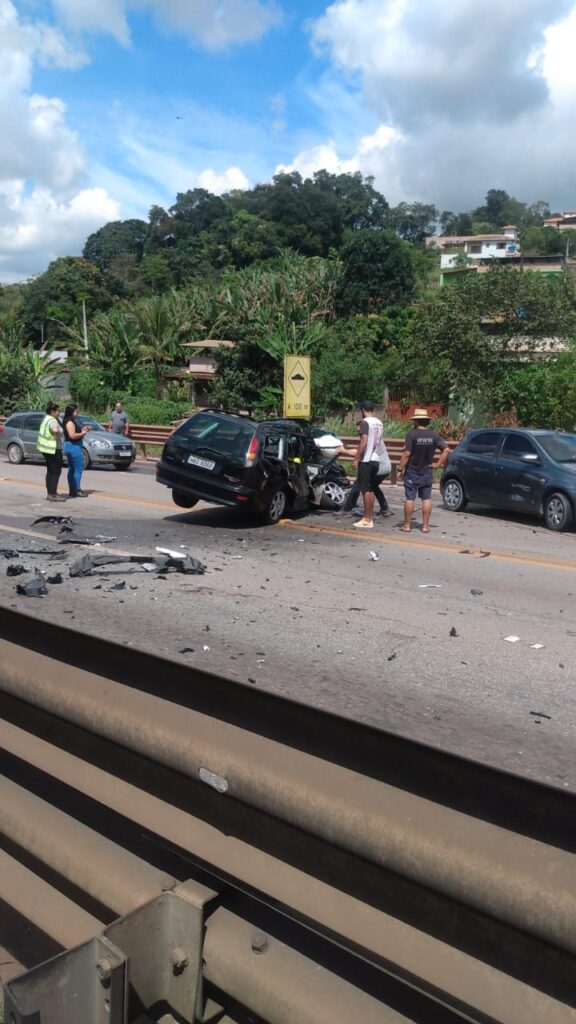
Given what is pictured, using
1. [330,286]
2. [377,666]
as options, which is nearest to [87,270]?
[330,286]

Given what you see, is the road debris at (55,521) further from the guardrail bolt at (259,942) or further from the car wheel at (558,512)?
the guardrail bolt at (259,942)

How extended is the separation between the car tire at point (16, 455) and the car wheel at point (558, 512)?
15574mm

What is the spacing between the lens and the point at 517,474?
50.4ft

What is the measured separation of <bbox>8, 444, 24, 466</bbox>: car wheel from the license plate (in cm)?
1329

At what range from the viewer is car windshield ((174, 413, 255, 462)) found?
12898 mm

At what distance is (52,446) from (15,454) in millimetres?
10570

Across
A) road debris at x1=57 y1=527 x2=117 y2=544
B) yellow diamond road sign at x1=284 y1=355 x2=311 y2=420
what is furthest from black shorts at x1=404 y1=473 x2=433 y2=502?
yellow diamond road sign at x1=284 y1=355 x2=311 y2=420

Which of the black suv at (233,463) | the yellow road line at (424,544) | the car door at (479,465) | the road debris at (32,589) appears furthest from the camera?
the car door at (479,465)

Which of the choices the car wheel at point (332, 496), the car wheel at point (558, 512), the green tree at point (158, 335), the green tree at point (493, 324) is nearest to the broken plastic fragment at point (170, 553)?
the car wheel at point (332, 496)

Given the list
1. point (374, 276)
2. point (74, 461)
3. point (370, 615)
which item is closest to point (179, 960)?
point (370, 615)

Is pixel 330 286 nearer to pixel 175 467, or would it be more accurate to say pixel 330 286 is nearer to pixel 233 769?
pixel 175 467

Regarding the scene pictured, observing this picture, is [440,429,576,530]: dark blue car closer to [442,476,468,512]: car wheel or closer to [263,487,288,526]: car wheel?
[442,476,468,512]: car wheel

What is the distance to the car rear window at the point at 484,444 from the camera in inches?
634

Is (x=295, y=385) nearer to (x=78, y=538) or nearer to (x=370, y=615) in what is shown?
(x=78, y=538)
